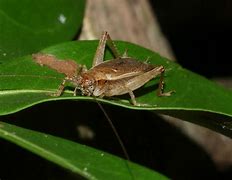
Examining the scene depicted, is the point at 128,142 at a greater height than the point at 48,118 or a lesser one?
lesser

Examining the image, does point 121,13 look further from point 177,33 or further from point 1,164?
point 177,33

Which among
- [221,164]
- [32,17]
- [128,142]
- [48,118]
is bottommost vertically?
[221,164]

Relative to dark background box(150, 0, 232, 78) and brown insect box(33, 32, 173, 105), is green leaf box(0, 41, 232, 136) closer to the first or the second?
brown insect box(33, 32, 173, 105)

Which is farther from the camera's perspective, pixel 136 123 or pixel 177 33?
pixel 177 33

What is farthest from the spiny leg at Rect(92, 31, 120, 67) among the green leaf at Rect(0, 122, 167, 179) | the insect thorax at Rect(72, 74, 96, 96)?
the green leaf at Rect(0, 122, 167, 179)

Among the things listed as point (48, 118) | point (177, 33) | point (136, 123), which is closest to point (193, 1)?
point (177, 33)

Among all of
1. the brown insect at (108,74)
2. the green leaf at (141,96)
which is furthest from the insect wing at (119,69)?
the green leaf at (141,96)
